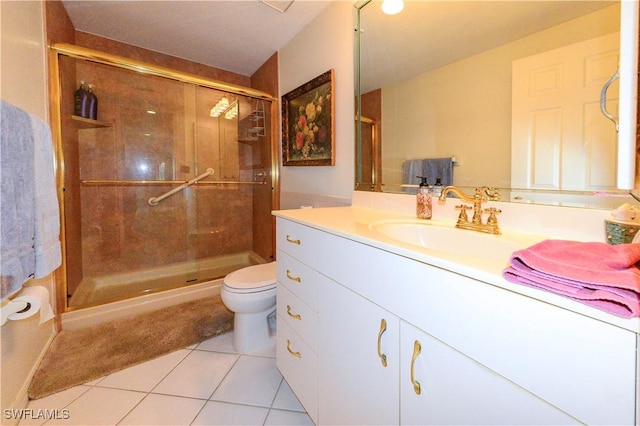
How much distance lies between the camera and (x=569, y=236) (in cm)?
77

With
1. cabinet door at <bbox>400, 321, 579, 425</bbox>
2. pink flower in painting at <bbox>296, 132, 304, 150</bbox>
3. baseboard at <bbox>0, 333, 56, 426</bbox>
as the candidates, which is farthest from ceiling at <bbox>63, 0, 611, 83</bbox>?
baseboard at <bbox>0, 333, 56, 426</bbox>

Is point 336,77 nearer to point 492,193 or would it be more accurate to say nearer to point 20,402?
point 492,193

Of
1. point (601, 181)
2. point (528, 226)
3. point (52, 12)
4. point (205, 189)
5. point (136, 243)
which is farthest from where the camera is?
point (205, 189)

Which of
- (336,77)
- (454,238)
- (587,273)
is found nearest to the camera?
(587,273)

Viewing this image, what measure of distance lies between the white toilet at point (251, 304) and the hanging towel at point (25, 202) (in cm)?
78

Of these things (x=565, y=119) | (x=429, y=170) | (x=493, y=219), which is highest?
(x=565, y=119)

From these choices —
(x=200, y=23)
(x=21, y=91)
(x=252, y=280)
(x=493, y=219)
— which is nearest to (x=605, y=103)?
(x=493, y=219)

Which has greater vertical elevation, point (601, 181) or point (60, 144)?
point (60, 144)

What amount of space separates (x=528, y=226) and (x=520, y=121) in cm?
36

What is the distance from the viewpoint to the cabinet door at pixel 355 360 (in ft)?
2.28

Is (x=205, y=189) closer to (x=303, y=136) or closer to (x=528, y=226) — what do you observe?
(x=303, y=136)

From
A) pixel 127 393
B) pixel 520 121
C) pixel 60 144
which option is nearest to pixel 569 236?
pixel 520 121

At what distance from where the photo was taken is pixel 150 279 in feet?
7.46

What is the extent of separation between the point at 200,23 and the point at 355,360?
2.42m
